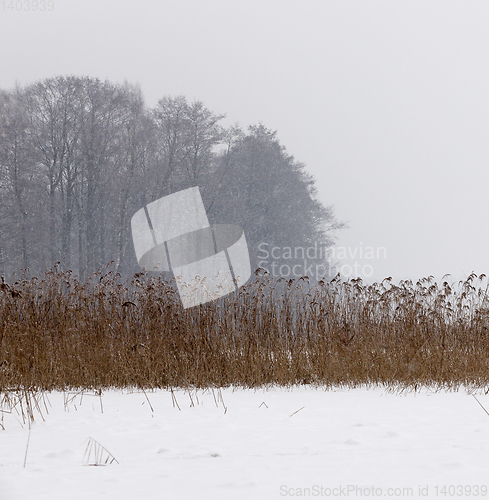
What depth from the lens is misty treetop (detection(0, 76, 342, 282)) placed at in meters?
19.5

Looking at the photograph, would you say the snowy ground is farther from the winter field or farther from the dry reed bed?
the dry reed bed

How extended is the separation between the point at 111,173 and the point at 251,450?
758 inches

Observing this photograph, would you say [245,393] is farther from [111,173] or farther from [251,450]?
[111,173]

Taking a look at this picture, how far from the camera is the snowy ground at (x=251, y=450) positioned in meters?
2.21

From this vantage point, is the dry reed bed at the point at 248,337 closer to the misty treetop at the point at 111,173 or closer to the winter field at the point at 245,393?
the winter field at the point at 245,393

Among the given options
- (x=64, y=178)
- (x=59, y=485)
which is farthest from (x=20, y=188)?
(x=59, y=485)

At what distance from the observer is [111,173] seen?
2105 centimetres

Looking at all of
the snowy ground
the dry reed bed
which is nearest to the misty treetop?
the dry reed bed

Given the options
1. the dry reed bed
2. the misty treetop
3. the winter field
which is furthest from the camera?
the misty treetop

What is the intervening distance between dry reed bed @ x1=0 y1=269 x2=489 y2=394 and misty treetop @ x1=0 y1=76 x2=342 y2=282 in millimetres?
A: 13456

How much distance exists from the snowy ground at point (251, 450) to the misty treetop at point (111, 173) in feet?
52.1

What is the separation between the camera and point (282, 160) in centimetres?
2339

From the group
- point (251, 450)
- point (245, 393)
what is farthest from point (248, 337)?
point (251, 450)

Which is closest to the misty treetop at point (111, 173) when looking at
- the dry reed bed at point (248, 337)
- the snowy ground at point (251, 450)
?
the dry reed bed at point (248, 337)
